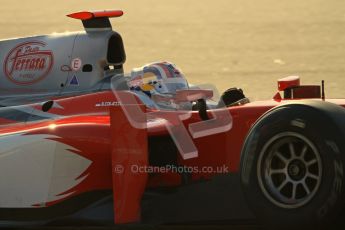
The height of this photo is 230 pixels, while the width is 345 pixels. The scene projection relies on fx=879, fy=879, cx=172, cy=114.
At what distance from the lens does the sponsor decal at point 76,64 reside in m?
8.55

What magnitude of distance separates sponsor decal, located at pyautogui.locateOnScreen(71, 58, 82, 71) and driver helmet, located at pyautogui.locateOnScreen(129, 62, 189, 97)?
788 millimetres

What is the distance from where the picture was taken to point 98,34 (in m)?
8.61

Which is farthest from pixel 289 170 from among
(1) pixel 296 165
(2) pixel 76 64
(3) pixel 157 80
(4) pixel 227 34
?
(4) pixel 227 34

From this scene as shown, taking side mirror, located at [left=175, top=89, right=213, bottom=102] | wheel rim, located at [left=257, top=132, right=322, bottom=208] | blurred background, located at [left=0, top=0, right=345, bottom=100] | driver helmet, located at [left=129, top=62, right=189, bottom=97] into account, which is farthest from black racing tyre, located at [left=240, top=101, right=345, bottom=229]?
blurred background, located at [left=0, top=0, right=345, bottom=100]

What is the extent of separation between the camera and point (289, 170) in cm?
468

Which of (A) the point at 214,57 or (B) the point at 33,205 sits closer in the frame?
(B) the point at 33,205

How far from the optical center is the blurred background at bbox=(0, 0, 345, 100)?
45.5 ft

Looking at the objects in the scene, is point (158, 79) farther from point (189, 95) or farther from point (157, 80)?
point (189, 95)

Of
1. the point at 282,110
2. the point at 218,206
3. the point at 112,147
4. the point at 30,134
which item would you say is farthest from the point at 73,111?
the point at 282,110

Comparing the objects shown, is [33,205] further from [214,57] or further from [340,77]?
[214,57]

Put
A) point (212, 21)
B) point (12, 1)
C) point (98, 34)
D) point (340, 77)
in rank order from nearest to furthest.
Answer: point (98, 34) < point (340, 77) < point (212, 21) < point (12, 1)

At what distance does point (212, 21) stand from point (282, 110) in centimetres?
1297

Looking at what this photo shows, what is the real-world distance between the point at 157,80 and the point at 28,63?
1.56 metres

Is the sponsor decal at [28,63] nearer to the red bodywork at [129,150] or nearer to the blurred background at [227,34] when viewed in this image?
the red bodywork at [129,150]
